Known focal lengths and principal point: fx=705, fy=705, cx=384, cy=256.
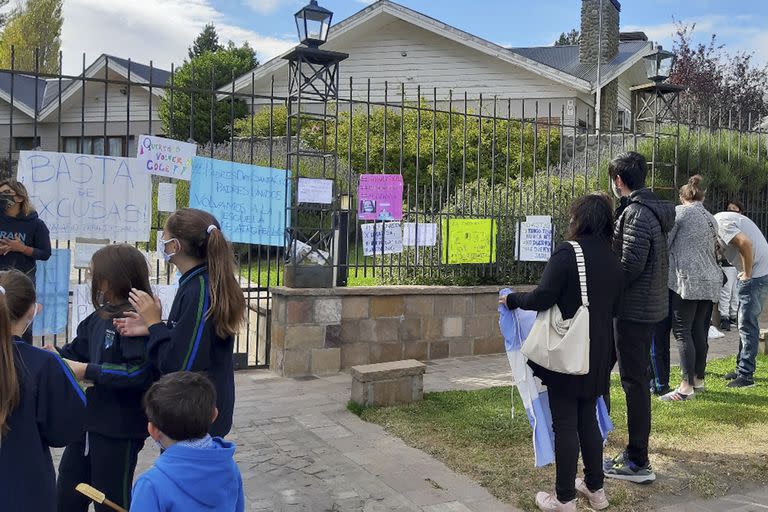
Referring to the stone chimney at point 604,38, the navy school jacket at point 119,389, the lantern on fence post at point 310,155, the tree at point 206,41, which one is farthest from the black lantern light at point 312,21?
the tree at point 206,41

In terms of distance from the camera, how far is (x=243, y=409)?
5773mm

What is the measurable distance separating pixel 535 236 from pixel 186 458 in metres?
6.85

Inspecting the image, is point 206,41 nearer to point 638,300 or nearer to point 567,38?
point 567,38

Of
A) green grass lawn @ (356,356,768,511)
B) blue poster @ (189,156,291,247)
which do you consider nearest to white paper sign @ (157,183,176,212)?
blue poster @ (189,156,291,247)

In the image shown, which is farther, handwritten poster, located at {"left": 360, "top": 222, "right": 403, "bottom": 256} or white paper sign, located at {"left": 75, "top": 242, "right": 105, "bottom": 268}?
handwritten poster, located at {"left": 360, "top": 222, "right": 403, "bottom": 256}

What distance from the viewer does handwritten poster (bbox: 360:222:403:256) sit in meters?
7.53

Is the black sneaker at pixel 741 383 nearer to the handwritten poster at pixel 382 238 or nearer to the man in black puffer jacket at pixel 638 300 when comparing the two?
the man in black puffer jacket at pixel 638 300

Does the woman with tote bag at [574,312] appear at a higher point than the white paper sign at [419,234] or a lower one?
lower

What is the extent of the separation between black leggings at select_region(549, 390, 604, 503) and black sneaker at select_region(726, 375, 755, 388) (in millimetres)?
3350

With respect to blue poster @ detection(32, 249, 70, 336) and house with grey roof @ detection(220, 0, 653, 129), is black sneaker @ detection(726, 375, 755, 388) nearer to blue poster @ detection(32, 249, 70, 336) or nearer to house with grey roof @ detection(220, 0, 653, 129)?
blue poster @ detection(32, 249, 70, 336)

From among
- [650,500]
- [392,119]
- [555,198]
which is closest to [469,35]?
[392,119]

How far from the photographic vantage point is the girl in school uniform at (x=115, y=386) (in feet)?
9.06

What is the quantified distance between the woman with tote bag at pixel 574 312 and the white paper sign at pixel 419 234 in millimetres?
3986

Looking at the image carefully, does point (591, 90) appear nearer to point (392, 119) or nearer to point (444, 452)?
point (392, 119)
